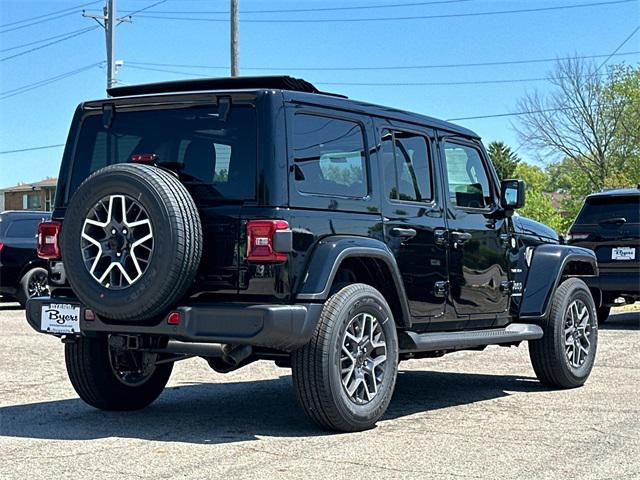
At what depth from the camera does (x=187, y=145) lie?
666 centimetres

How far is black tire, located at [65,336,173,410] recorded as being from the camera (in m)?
7.23

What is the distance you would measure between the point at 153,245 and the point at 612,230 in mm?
9768

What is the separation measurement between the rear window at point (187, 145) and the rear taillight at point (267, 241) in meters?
0.24

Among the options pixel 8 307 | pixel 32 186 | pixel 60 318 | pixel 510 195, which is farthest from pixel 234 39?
pixel 32 186

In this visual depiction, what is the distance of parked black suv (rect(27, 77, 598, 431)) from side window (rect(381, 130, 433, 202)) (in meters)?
0.02

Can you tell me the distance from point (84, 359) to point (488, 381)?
378 cm

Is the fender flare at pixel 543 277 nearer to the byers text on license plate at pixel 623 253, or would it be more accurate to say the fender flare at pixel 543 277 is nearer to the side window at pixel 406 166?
the side window at pixel 406 166

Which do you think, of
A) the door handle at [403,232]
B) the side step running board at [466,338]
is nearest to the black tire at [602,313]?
the side step running board at [466,338]

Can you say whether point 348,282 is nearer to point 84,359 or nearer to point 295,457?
point 295,457

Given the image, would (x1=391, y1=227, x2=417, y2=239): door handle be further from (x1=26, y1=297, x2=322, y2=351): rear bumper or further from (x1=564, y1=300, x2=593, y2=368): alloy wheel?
(x1=564, y1=300, x2=593, y2=368): alloy wheel

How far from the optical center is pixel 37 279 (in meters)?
18.0

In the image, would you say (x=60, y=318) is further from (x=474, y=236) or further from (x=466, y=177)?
(x=466, y=177)

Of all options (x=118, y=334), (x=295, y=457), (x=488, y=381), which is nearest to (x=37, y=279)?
(x=488, y=381)

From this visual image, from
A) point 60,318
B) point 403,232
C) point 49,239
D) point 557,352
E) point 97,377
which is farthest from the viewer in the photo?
point 557,352
